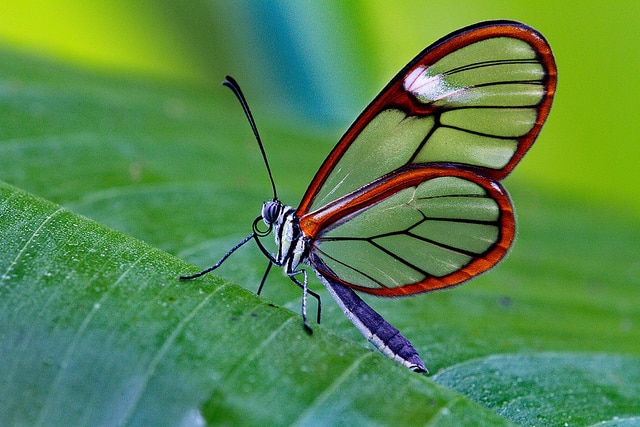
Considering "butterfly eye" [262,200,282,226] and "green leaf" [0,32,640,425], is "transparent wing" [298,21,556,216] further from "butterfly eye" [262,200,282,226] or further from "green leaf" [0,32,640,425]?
"green leaf" [0,32,640,425]

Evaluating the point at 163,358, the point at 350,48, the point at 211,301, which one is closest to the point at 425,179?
the point at 211,301

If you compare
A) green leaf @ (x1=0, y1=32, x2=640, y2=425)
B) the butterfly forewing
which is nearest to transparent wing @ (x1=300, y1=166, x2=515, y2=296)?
the butterfly forewing

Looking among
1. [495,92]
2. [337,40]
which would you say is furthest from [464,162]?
[337,40]

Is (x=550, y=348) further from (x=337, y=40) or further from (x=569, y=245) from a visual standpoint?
(x=337, y=40)

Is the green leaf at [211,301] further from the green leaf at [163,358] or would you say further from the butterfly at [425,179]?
the butterfly at [425,179]

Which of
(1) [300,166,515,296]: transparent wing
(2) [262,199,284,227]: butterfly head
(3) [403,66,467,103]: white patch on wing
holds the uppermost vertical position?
(3) [403,66,467,103]: white patch on wing

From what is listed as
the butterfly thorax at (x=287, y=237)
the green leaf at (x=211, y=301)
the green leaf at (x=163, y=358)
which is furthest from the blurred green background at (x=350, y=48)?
the green leaf at (x=163, y=358)

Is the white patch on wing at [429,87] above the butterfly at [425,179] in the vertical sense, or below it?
above
